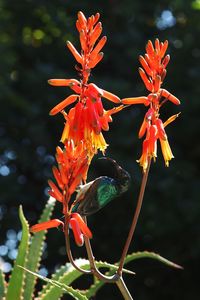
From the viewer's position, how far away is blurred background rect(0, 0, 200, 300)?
4324 millimetres

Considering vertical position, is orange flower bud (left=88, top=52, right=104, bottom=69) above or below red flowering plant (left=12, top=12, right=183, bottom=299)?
above

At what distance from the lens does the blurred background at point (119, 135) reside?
4324mm

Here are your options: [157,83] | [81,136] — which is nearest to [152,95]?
[157,83]

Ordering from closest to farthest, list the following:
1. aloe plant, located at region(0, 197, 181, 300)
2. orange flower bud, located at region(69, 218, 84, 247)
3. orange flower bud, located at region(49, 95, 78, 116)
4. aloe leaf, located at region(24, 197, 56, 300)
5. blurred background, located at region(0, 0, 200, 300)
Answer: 1. orange flower bud, located at region(69, 218, 84, 247)
2. orange flower bud, located at region(49, 95, 78, 116)
3. aloe plant, located at region(0, 197, 181, 300)
4. aloe leaf, located at region(24, 197, 56, 300)
5. blurred background, located at region(0, 0, 200, 300)

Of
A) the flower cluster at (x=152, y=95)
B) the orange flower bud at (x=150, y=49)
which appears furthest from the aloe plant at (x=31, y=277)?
the orange flower bud at (x=150, y=49)

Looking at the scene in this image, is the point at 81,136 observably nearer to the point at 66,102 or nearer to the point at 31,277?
the point at 66,102

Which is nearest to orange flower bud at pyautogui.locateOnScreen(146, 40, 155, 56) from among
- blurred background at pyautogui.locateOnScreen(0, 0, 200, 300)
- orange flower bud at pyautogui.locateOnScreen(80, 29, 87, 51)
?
orange flower bud at pyautogui.locateOnScreen(80, 29, 87, 51)

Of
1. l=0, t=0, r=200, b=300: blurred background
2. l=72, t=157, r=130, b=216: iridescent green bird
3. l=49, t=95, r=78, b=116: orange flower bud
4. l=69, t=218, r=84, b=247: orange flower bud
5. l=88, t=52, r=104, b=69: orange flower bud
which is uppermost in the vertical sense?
l=0, t=0, r=200, b=300: blurred background

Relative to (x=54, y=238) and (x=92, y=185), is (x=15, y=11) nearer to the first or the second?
(x=54, y=238)

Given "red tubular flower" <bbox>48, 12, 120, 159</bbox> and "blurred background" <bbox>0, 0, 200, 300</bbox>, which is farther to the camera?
"blurred background" <bbox>0, 0, 200, 300</bbox>

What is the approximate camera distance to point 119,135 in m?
4.50

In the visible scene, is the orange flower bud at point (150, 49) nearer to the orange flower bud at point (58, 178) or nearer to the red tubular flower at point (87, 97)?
the red tubular flower at point (87, 97)

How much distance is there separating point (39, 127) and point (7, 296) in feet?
9.41

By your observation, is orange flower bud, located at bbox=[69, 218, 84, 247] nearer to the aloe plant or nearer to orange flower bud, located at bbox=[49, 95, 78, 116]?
orange flower bud, located at bbox=[49, 95, 78, 116]
